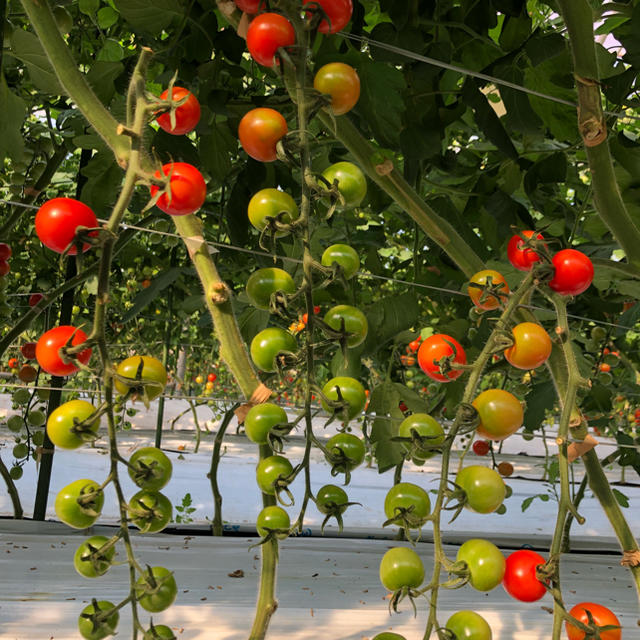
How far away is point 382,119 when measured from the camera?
1.98 ft

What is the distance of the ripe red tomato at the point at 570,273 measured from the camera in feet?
1.38

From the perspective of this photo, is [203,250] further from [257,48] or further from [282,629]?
[282,629]

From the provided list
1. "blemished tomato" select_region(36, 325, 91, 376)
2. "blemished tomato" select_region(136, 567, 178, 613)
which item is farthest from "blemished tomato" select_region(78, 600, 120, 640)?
"blemished tomato" select_region(36, 325, 91, 376)

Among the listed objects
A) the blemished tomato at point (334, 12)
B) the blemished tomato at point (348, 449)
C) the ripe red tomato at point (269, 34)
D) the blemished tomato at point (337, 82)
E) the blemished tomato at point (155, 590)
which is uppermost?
the blemished tomato at point (334, 12)

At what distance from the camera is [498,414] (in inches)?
14.6

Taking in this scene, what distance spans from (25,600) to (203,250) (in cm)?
111

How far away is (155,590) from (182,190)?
189 millimetres

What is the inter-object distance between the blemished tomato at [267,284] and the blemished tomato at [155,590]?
0.47 feet

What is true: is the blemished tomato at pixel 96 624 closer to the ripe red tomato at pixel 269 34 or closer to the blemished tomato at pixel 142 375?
the blemished tomato at pixel 142 375

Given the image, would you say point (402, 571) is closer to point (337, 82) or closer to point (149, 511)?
point (149, 511)

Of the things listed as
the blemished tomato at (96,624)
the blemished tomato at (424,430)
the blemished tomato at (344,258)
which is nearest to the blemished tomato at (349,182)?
the blemished tomato at (344,258)

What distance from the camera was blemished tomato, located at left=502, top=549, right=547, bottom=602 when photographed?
14.7 inches

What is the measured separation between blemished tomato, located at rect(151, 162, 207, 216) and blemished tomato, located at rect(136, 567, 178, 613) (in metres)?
0.17

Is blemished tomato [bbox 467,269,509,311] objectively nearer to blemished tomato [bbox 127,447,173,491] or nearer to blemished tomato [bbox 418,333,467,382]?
blemished tomato [bbox 418,333,467,382]
